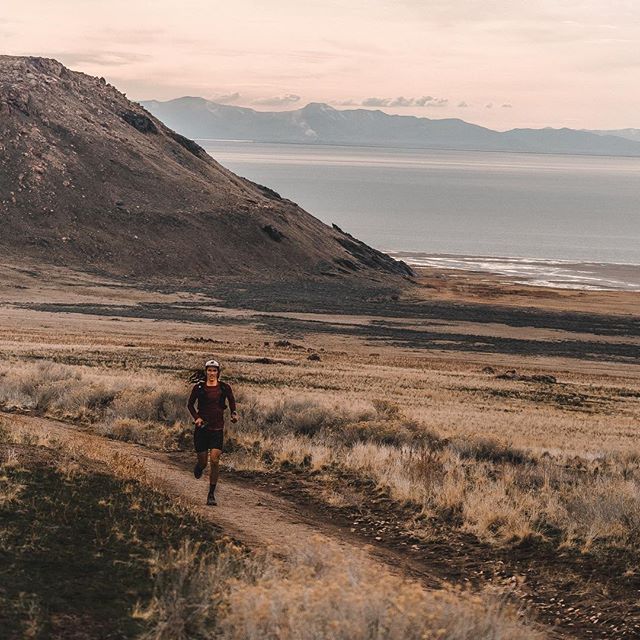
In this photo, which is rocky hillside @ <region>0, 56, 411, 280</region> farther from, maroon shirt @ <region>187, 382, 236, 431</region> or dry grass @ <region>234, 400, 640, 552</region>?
maroon shirt @ <region>187, 382, 236, 431</region>

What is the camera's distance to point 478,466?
14586 mm

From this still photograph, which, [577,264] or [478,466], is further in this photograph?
[577,264]

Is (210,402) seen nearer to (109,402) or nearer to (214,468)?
(214,468)

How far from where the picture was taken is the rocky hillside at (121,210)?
82.6 metres

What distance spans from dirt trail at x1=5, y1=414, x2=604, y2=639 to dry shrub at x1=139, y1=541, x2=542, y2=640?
4.69ft

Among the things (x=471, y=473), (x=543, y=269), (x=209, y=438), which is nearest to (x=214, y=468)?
(x=209, y=438)

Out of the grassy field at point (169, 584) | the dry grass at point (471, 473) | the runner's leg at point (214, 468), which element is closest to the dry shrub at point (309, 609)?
the grassy field at point (169, 584)

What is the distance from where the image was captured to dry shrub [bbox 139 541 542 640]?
6.41m

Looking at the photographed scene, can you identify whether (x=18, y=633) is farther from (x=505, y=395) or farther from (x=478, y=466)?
(x=505, y=395)

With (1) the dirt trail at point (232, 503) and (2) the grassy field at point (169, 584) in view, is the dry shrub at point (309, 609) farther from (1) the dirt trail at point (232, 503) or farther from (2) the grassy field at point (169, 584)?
(1) the dirt trail at point (232, 503)

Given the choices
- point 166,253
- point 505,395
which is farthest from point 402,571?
point 166,253

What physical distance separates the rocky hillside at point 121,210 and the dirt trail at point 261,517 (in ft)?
217

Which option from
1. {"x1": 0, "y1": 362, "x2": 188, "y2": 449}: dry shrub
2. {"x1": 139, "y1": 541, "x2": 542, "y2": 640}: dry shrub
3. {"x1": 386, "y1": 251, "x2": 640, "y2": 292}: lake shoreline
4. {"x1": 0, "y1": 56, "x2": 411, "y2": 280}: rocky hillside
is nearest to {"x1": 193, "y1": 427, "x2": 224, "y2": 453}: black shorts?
{"x1": 139, "y1": 541, "x2": 542, "y2": 640}: dry shrub

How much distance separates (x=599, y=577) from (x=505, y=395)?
69.8 feet
